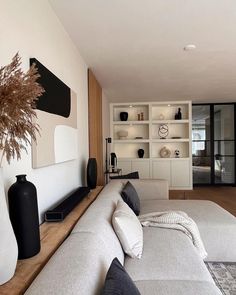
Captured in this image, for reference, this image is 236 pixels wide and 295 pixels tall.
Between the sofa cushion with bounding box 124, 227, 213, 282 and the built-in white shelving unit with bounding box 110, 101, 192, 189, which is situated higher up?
the built-in white shelving unit with bounding box 110, 101, 192, 189

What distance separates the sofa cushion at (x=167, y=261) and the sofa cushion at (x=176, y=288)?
0.17 feet

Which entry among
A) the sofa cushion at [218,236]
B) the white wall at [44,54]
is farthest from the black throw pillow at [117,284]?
the sofa cushion at [218,236]

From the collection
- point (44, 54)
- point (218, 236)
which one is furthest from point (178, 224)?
point (44, 54)

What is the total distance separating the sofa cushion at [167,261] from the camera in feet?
5.08

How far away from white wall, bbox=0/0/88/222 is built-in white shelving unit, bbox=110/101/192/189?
379 centimetres

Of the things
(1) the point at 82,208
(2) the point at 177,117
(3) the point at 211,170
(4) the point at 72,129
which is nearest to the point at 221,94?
(2) the point at 177,117

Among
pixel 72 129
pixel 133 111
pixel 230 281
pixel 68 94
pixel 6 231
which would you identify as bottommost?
pixel 230 281

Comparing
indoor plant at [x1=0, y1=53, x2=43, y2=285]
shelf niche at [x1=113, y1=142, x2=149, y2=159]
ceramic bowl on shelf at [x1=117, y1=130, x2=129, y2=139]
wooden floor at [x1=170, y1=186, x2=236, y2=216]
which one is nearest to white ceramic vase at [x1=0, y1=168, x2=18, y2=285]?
indoor plant at [x1=0, y1=53, x2=43, y2=285]

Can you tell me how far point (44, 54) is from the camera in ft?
6.64

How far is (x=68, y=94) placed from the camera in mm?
2574

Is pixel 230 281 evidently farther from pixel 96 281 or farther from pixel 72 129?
pixel 72 129

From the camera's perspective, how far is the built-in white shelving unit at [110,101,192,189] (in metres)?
6.88

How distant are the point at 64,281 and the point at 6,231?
29cm

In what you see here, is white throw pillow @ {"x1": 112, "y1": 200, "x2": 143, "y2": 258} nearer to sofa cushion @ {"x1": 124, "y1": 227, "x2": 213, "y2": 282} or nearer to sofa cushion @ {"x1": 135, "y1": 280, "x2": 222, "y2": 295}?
sofa cushion @ {"x1": 124, "y1": 227, "x2": 213, "y2": 282}
